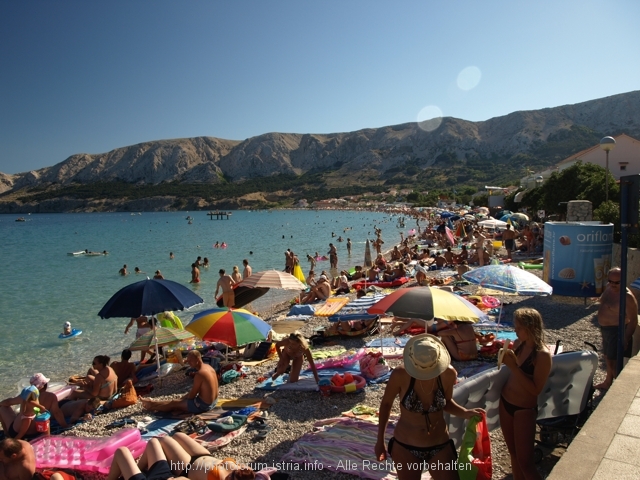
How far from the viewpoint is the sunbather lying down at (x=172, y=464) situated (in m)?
3.70

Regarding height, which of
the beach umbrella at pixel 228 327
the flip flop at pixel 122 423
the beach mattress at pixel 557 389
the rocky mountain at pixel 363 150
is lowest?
the flip flop at pixel 122 423

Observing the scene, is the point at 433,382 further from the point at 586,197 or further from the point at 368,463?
the point at 586,197

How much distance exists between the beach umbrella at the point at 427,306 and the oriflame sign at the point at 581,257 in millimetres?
4999

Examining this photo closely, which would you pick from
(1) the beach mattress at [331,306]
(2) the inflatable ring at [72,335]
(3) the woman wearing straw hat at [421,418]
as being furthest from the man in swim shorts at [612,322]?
(2) the inflatable ring at [72,335]

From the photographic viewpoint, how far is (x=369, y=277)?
53.0ft

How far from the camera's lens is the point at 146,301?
6863 mm

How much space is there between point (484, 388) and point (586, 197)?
816 inches

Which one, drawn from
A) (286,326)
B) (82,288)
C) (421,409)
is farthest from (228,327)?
(82,288)

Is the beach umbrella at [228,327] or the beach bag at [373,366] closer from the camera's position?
the beach bag at [373,366]

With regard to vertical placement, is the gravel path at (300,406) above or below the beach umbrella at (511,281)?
below

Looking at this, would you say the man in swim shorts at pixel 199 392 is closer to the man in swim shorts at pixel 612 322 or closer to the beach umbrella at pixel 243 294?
the man in swim shorts at pixel 612 322

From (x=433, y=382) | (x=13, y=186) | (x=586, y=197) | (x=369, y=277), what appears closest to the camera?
(x=433, y=382)

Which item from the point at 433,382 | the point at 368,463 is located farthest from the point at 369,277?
the point at 433,382

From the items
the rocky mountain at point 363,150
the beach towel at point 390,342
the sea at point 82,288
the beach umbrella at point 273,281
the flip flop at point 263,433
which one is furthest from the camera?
the rocky mountain at point 363,150
